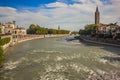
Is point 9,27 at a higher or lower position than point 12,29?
higher

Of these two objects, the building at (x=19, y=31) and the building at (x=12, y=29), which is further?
the building at (x=19, y=31)

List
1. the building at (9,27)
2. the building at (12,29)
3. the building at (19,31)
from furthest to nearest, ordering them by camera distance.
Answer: the building at (19,31)
the building at (12,29)
the building at (9,27)

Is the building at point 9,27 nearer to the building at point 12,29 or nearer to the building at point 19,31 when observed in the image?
the building at point 12,29

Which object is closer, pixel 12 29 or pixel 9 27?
pixel 12 29

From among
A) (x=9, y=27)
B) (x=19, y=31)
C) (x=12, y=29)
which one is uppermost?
(x=9, y=27)

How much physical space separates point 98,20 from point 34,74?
14436 cm

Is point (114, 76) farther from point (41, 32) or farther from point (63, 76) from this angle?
point (41, 32)

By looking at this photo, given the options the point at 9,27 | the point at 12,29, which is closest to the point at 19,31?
the point at 9,27

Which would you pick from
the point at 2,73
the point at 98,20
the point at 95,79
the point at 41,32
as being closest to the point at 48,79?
the point at 95,79

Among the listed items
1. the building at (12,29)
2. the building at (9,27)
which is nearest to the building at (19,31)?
the building at (12,29)

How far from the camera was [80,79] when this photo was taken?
55.5 feet

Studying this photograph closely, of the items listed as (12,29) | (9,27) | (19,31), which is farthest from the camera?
(19,31)

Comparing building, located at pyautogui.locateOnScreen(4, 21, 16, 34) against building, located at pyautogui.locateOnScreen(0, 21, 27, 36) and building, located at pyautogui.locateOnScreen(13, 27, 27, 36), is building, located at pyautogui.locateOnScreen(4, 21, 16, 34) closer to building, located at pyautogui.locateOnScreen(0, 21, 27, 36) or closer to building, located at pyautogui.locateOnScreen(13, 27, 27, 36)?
building, located at pyautogui.locateOnScreen(0, 21, 27, 36)

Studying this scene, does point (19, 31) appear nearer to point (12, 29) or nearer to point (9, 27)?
point (9, 27)
